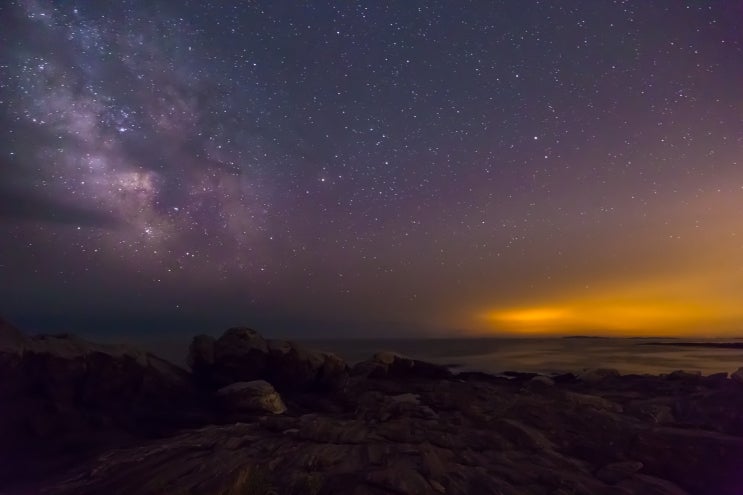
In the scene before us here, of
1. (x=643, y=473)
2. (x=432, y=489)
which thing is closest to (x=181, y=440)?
(x=432, y=489)

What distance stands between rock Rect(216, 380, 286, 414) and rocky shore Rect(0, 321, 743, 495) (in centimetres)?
6

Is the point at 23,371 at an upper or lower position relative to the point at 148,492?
upper

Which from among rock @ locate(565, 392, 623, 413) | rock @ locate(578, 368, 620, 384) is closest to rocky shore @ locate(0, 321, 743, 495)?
rock @ locate(565, 392, 623, 413)

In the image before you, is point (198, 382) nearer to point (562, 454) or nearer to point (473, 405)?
point (473, 405)

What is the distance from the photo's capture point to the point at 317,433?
1541cm

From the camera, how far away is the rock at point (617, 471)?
11109 mm

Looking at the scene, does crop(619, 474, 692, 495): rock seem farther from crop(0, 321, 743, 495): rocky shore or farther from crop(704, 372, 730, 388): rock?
crop(704, 372, 730, 388): rock

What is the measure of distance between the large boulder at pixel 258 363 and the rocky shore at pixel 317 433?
0.11 metres

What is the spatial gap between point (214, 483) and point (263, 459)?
89.7 inches

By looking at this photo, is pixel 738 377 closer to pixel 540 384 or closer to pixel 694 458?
pixel 540 384

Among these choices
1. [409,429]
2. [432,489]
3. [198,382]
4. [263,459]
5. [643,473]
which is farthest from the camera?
[198,382]

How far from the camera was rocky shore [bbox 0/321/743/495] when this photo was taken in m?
11.0

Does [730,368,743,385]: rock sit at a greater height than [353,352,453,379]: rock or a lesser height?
greater

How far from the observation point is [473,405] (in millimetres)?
20953
